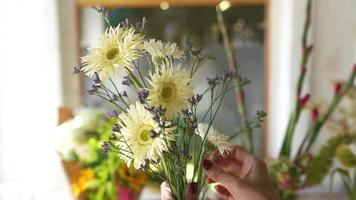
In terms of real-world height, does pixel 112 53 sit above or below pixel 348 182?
above

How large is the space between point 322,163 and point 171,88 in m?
0.63

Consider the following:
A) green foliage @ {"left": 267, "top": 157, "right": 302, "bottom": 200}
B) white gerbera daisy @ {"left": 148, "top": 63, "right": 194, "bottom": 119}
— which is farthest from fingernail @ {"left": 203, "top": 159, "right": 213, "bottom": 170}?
green foliage @ {"left": 267, "top": 157, "right": 302, "bottom": 200}

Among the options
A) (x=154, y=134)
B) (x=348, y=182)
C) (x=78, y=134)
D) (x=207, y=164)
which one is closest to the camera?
(x=154, y=134)

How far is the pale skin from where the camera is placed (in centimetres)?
64

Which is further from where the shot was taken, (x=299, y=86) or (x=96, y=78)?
(x=299, y=86)

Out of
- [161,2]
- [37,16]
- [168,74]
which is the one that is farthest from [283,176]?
[37,16]

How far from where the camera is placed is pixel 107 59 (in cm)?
56

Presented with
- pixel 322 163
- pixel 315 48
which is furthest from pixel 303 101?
pixel 315 48

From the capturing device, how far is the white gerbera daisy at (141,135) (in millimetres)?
544

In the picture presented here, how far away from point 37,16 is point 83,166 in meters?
0.51

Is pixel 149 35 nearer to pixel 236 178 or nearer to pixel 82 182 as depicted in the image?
pixel 82 182

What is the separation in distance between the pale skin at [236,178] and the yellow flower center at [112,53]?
0.20 meters

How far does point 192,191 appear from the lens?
1.97ft

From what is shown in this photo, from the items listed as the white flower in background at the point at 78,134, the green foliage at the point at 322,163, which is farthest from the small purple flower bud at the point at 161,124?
the green foliage at the point at 322,163
